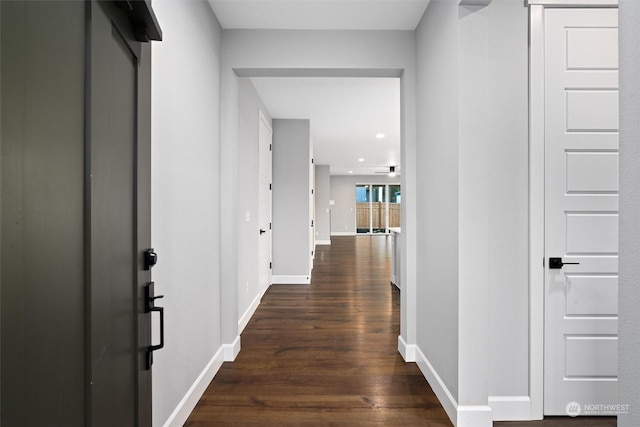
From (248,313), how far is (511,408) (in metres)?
2.62

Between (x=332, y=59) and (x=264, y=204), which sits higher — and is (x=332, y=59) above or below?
above

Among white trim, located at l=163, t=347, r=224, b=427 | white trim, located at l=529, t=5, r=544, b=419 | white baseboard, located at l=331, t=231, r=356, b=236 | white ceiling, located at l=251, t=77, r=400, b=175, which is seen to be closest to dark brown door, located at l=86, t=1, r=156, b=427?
white trim, located at l=163, t=347, r=224, b=427

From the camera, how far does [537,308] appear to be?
6.41 ft

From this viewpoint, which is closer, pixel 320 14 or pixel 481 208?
pixel 481 208

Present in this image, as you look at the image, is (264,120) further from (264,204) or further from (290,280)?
(290,280)

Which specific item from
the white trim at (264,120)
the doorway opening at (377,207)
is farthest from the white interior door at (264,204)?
the doorway opening at (377,207)

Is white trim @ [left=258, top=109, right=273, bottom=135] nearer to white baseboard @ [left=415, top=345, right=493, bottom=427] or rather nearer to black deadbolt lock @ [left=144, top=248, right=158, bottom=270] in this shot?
black deadbolt lock @ [left=144, top=248, right=158, bottom=270]

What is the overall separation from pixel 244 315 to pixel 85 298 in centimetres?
286

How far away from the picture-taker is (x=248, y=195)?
3754mm

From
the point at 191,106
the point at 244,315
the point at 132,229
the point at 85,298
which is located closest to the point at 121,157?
the point at 132,229

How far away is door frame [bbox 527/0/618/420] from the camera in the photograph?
194 cm

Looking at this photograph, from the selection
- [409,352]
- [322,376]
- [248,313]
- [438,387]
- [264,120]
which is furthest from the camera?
[264,120]

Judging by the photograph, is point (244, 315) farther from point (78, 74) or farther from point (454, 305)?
point (78, 74)

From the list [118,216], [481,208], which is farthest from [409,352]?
[118,216]
